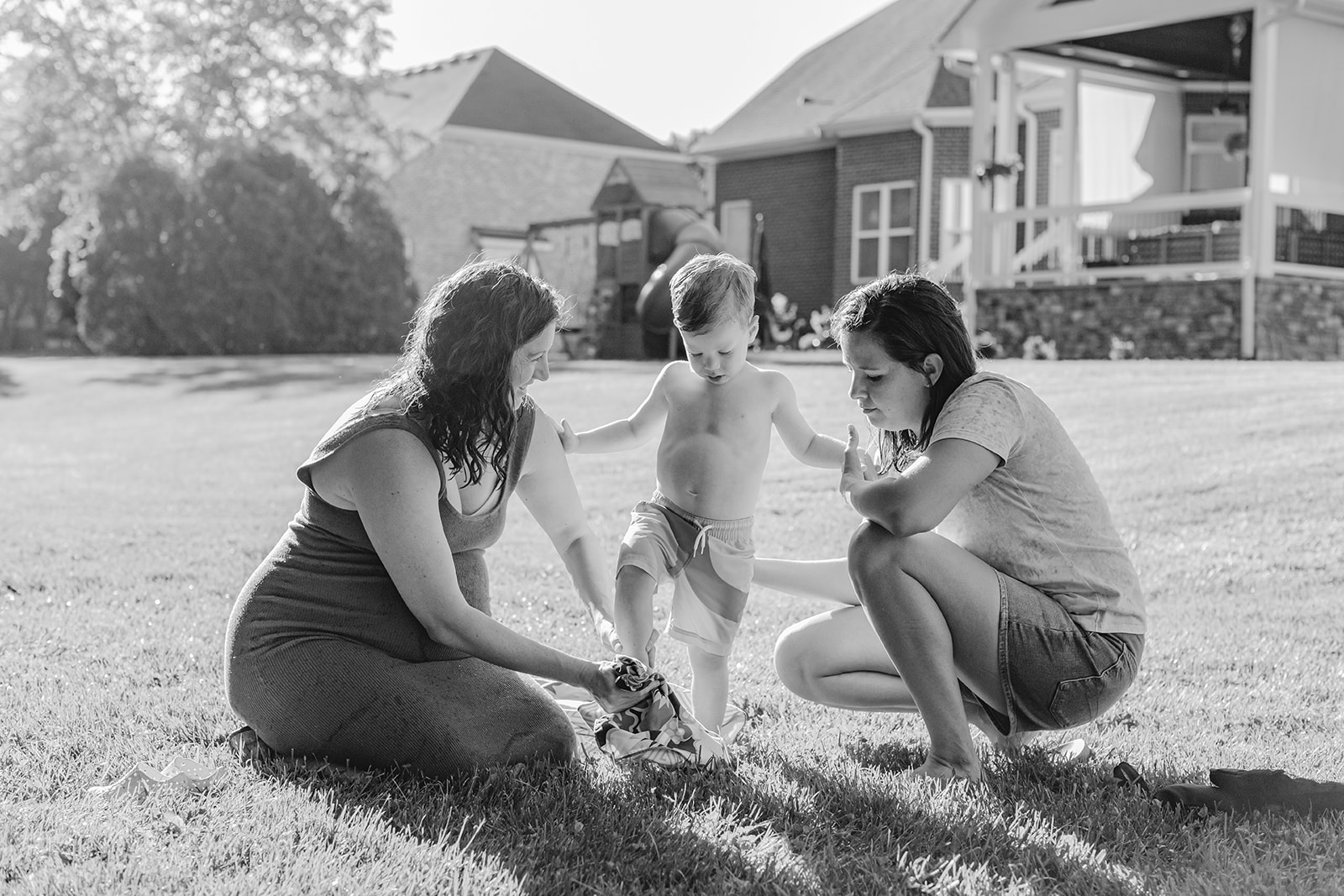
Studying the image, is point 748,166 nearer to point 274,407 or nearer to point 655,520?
point 274,407

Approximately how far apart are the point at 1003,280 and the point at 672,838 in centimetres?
1365

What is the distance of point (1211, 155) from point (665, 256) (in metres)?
9.34

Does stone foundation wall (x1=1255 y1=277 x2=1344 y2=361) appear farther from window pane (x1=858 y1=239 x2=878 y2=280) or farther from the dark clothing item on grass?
the dark clothing item on grass

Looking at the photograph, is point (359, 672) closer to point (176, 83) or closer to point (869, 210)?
point (869, 210)

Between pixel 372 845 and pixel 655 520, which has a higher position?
pixel 655 520

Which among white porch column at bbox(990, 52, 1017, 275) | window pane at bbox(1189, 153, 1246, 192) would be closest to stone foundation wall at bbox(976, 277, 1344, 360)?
white porch column at bbox(990, 52, 1017, 275)

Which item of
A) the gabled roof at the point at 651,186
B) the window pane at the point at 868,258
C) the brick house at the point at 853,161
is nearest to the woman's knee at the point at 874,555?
the brick house at the point at 853,161

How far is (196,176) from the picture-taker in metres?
27.3

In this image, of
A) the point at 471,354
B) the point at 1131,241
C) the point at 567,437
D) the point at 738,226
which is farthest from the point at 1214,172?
the point at 471,354

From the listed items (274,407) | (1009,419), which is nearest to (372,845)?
(1009,419)

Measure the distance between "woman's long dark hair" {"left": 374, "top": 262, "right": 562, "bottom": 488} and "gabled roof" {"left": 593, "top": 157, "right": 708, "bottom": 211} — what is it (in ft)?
70.4

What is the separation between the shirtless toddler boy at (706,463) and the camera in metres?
3.78

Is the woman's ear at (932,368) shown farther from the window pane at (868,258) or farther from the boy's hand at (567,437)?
the window pane at (868,258)

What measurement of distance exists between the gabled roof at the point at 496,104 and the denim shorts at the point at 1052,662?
100 feet
